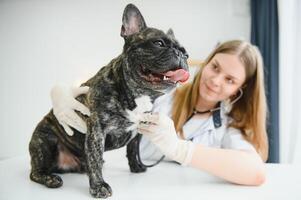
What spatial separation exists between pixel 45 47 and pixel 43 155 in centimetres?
27

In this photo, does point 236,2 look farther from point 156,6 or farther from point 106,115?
point 106,115

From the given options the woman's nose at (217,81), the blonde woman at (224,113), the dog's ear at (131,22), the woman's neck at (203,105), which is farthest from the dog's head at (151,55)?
the woman's neck at (203,105)

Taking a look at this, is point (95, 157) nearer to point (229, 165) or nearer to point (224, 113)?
point (229, 165)

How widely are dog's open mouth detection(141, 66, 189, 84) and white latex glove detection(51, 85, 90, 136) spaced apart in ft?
0.57

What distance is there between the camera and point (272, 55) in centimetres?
151

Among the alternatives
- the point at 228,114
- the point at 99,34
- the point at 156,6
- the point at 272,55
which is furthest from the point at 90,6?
the point at 272,55

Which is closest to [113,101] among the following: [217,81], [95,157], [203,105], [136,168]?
[95,157]

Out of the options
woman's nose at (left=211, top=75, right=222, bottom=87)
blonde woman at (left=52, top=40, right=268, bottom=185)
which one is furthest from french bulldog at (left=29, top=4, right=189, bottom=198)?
woman's nose at (left=211, top=75, right=222, bottom=87)

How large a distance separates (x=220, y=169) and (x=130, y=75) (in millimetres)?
342

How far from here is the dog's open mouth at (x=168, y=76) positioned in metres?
0.62

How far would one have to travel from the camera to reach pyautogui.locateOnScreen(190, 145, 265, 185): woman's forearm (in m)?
0.81

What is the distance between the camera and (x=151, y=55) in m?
0.63

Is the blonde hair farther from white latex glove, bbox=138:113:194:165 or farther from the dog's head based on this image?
the dog's head

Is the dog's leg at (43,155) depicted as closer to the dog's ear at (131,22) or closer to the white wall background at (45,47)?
the white wall background at (45,47)
